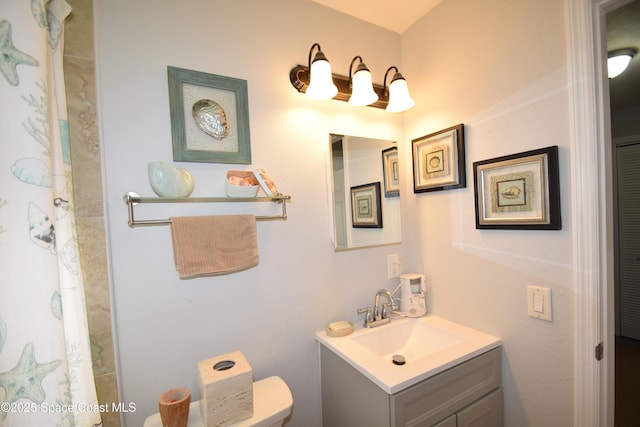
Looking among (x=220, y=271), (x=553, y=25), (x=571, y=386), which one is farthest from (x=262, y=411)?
(x=553, y=25)

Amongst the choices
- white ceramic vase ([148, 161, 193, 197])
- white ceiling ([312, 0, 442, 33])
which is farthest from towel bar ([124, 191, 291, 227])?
white ceiling ([312, 0, 442, 33])

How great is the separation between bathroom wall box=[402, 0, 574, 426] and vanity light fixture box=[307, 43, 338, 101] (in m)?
0.61

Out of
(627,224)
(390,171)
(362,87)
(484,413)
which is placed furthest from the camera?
(627,224)

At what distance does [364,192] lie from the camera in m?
1.45

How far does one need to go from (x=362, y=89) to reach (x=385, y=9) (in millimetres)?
496

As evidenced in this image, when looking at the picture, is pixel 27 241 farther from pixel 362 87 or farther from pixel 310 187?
pixel 362 87

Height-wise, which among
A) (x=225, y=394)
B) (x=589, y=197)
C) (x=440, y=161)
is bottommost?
(x=225, y=394)

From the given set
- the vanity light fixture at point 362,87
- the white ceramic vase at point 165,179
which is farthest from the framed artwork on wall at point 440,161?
the white ceramic vase at point 165,179

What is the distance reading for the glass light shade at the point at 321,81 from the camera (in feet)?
3.84

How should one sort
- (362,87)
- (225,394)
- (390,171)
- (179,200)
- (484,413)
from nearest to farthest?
1. (225,394)
2. (179,200)
3. (484,413)
4. (362,87)
5. (390,171)

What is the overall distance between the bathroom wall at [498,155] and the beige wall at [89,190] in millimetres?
1471

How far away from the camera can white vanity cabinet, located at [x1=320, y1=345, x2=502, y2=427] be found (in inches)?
36.1

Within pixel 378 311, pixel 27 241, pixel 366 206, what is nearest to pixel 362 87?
pixel 366 206

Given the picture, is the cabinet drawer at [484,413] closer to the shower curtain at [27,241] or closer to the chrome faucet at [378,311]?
the chrome faucet at [378,311]
